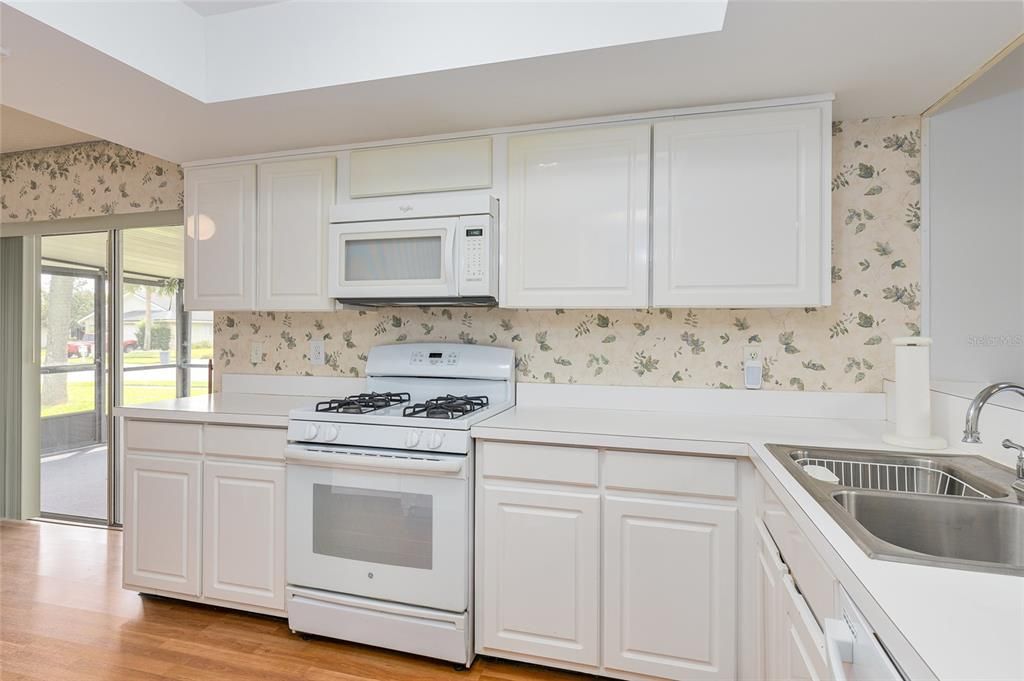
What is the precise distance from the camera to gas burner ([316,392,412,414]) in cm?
223

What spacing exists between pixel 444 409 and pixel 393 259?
73cm

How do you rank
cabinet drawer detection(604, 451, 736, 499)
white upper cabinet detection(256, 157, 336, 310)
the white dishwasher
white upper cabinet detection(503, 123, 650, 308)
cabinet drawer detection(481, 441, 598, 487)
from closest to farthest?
the white dishwasher < cabinet drawer detection(604, 451, 736, 499) < cabinet drawer detection(481, 441, 598, 487) < white upper cabinet detection(503, 123, 650, 308) < white upper cabinet detection(256, 157, 336, 310)

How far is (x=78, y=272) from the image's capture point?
365 centimetres

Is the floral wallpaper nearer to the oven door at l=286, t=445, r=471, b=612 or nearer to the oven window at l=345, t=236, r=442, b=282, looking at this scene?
the oven window at l=345, t=236, r=442, b=282

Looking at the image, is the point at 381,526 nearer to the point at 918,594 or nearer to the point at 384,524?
the point at 384,524

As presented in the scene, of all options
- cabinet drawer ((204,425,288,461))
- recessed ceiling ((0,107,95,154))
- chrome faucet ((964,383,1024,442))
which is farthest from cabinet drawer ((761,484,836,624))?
recessed ceiling ((0,107,95,154))

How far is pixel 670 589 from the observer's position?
6.03ft

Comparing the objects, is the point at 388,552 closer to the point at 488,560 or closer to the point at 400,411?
the point at 488,560

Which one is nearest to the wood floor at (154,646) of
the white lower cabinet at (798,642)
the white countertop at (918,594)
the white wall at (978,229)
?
the white lower cabinet at (798,642)

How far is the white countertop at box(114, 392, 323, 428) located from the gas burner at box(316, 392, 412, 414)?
184mm

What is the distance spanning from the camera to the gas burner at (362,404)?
2234 mm

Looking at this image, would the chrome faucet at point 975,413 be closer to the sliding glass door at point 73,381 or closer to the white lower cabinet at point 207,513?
the white lower cabinet at point 207,513

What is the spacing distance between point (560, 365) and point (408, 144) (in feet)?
3.93

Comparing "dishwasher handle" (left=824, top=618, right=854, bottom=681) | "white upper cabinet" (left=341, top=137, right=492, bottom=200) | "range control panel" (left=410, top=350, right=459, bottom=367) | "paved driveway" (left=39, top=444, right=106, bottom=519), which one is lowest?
"paved driveway" (left=39, top=444, right=106, bottom=519)
